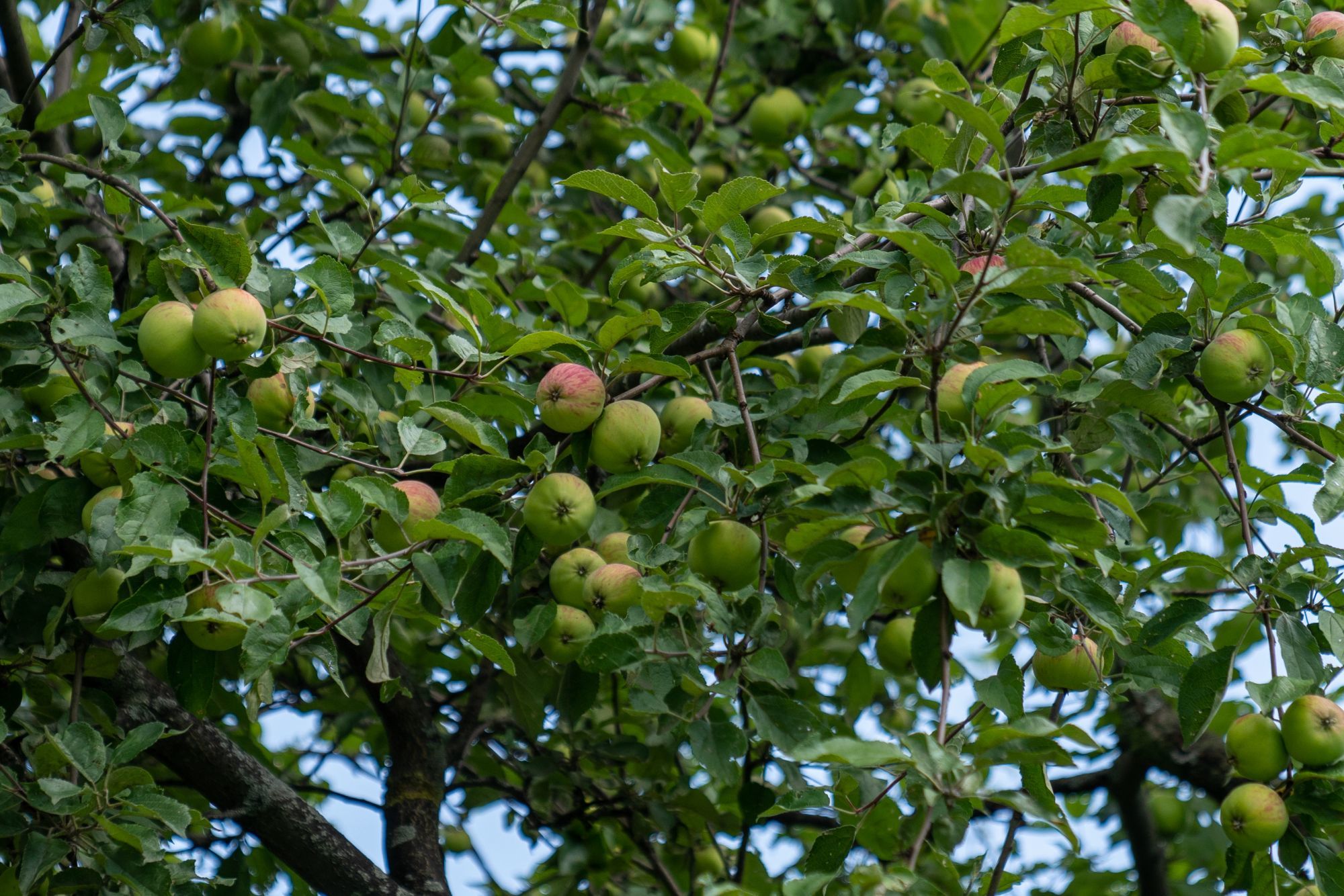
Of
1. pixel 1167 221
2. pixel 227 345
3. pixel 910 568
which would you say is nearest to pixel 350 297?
pixel 227 345

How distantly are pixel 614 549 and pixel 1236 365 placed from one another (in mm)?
1082

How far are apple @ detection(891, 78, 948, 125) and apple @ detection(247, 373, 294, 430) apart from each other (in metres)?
2.02

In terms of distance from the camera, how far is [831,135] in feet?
12.6

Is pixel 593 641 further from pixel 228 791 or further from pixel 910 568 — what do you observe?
pixel 228 791

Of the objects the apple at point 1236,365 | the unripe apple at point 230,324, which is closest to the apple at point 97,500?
the unripe apple at point 230,324

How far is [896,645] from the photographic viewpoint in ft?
7.13

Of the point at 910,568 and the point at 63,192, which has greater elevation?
the point at 63,192

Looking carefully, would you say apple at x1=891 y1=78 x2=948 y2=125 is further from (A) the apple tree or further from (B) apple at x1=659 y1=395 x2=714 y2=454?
(B) apple at x1=659 y1=395 x2=714 y2=454

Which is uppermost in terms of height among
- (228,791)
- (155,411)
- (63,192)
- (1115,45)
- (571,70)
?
(571,70)

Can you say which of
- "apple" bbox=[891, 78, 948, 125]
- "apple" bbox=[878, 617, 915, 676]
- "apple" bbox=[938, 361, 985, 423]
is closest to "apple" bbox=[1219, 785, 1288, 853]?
"apple" bbox=[878, 617, 915, 676]

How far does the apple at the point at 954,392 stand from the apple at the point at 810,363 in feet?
4.10

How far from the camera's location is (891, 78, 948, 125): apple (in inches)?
138

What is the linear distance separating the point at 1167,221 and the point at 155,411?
1.66m

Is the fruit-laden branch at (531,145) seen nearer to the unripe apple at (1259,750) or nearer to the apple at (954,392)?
the apple at (954,392)
